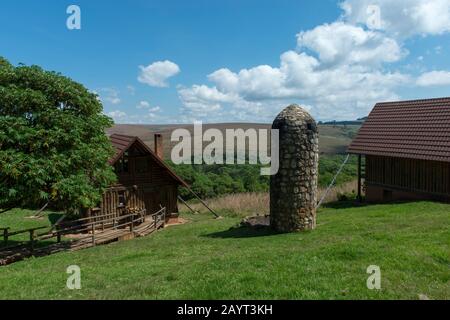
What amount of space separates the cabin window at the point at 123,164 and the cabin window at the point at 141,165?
0.70 metres

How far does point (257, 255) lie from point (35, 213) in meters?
27.7

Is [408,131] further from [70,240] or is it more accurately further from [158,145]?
[70,240]

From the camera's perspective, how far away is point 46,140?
16.2m

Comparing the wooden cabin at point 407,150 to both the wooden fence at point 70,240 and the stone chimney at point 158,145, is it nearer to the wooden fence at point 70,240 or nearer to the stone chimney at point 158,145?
the stone chimney at point 158,145

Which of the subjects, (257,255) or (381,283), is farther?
(257,255)

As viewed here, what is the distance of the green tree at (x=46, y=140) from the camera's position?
1554 cm

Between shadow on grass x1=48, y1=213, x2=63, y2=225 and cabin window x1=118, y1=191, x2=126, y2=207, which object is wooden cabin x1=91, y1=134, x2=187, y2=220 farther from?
shadow on grass x1=48, y1=213, x2=63, y2=225

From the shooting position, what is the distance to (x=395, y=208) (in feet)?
72.0

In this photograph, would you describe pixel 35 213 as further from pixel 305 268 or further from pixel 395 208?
pixel 305 268

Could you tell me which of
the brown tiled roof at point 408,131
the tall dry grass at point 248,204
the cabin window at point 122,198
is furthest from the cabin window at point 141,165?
the brown tiled roof at point 408,131

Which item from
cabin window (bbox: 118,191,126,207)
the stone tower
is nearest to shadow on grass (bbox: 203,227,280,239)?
the stone tower
